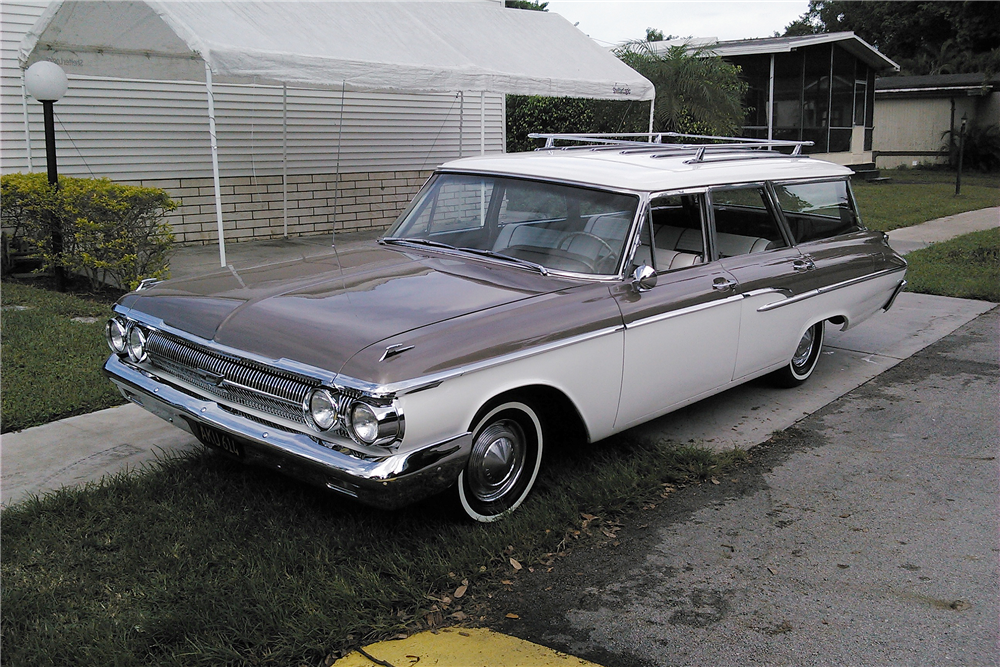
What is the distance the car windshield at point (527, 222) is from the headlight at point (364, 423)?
158 cm

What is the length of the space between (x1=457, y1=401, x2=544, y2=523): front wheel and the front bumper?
0.90ft

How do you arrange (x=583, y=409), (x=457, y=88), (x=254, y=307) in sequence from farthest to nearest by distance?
(x=457, y=88) → (x=583, y=409) → (x=254, y=307)

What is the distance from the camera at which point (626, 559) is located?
382cm

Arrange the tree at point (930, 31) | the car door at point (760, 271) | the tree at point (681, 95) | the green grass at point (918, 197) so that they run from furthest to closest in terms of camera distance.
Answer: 1. the tree at point (930, 31)
2. the tree at point (681, 95)
3. the green grass at point (918, 197)
4. the car door at point (760, 271)

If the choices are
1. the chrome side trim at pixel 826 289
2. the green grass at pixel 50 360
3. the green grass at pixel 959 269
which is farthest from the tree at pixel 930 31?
the green grass at pixel 50 360

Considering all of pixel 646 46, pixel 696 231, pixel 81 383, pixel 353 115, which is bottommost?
pixel 81 383

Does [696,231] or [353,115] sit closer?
[696,231]

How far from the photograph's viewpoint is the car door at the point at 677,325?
4480 millimetres

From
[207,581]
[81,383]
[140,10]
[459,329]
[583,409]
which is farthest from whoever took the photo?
[140,10]

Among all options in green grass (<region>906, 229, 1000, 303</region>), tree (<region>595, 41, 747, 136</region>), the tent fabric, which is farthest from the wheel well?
tree (<region>595, 41, 747, 136</region>)

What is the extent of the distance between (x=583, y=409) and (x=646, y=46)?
16.8 m

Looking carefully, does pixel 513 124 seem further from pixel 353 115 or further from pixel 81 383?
pixel 81 383

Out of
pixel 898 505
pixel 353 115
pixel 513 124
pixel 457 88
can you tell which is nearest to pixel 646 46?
pixel 513 124

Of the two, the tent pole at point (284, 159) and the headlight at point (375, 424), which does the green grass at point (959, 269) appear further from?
the tent pole at point (284, 159)
